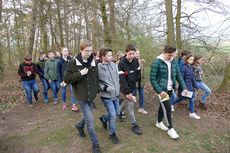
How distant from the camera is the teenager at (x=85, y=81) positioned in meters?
2.71

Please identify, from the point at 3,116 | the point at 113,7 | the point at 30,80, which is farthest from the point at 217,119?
the point at 113,7

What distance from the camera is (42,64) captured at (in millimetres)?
6496

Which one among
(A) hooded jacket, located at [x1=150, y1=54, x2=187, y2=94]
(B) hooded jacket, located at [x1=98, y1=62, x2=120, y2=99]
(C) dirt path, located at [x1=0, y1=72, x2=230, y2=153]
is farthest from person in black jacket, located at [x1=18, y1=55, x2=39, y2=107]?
(A) hooded jacket, located at [x1=150, y1=54, x2=187, y2=94]

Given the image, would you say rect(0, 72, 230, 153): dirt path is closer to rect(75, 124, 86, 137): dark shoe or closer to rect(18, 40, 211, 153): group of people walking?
rect(75, 124, 86, 137): dark shoe

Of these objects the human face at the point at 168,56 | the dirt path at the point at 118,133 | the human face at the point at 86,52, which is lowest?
the dirt path at the point at 118,133

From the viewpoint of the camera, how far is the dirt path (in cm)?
310

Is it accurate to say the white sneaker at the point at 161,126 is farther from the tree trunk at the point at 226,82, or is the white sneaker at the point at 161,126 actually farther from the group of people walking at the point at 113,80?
the tree trunk at the point at 226,82

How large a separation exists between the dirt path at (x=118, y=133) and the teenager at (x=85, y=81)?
2.16ft

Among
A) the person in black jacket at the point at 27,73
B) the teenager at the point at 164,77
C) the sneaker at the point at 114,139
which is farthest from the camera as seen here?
the person in black jacket at the point at 27,73

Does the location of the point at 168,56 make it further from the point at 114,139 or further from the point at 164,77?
the point at 114,139

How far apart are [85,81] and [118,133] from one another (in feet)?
5.56

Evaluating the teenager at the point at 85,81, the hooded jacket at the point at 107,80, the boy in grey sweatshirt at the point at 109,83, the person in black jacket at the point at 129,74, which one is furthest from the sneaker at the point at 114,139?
the hooded jacket at the point at 107,80

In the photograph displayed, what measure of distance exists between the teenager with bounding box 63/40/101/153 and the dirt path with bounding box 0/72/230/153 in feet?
2.16

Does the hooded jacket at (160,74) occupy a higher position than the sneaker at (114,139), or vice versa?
the hooded jacket at (160,74)
